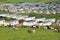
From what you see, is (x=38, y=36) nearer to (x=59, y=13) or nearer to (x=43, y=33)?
(x=43, y=33)

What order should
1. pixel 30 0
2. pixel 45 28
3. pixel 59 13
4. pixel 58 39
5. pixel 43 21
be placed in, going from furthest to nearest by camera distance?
pixel 30 0 → pixel 59 13 → pixel 43 21 → pixel 45 28 → pixel 58 39

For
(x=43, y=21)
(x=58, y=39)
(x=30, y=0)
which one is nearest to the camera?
(x=58, y=39)

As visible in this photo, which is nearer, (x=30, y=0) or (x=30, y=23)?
(x=30, y=23)

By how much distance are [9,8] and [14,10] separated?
1.08 m

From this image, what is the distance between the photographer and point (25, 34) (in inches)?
619

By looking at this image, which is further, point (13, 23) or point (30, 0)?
point (30, 0)

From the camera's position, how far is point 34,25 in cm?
1781

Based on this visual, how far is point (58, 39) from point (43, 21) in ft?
14.2

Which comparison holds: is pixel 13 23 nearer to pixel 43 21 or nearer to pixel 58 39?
pixel 43 21

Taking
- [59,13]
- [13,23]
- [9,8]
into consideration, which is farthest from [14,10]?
[13,23]

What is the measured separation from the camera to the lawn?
49.2 feet

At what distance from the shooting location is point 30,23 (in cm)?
1822

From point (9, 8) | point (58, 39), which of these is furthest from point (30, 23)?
point (9, 8)

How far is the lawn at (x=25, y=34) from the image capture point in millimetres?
14995
